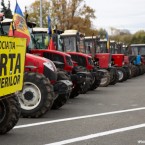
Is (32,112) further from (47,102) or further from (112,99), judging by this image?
(112,99)

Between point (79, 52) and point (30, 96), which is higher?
point (79, 52)

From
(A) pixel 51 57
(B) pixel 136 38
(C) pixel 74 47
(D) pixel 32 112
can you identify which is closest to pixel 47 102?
(D) pixel 32 112

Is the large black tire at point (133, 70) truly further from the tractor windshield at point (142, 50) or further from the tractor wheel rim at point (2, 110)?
the tractor wheel rim at point (2, 110)

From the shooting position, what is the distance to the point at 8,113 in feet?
25.9

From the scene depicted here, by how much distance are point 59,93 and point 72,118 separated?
845mm

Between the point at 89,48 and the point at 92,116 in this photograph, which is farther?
the point at 89,48

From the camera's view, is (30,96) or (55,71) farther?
(55,71)

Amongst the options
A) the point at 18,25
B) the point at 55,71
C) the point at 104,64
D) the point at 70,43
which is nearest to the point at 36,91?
the point at 55,71

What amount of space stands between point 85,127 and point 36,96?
1827 mm

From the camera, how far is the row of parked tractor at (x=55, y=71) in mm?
10070

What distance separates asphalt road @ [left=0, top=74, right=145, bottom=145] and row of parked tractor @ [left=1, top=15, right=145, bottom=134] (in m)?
0.42

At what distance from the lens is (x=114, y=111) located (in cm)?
1136

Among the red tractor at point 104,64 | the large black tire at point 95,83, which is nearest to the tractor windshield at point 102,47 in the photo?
the red tractor at point 104,64

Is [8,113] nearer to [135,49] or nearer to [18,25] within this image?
[18,25]
